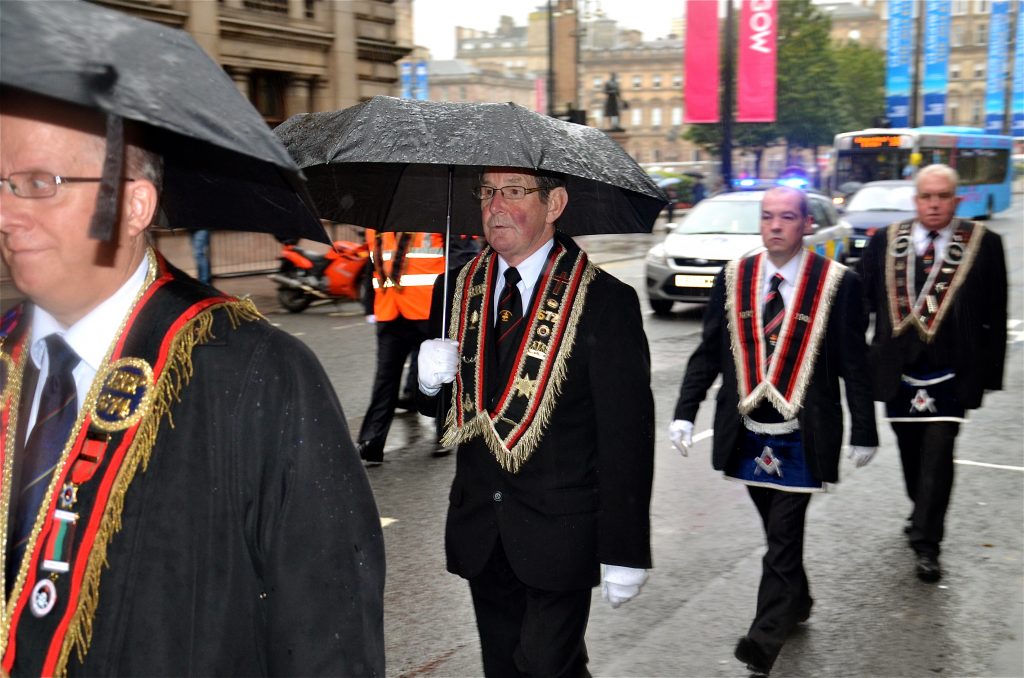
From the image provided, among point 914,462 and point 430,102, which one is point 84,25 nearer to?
point 430,102

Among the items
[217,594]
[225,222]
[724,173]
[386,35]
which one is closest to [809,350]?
[225,222]

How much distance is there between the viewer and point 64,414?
1703mm

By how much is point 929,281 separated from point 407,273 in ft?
11.2

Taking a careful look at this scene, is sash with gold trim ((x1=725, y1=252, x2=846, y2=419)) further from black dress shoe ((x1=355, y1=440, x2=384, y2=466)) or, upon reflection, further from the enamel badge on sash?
black dress shoe ((x1=355, y1=440, x2=384, y2=466))

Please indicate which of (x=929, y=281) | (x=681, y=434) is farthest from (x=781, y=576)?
(x=929, y=281)

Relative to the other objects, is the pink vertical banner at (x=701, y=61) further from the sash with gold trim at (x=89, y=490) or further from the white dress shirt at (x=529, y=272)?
the sash with gold trim at (x=89, y=490)

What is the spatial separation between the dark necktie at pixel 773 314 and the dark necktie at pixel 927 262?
134cm

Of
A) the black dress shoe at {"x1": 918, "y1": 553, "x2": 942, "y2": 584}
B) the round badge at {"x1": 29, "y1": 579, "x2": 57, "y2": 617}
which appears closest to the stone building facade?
the black dress shoe at {"x1": 918, "y1": 553, "x2": 942, "y2": 584}

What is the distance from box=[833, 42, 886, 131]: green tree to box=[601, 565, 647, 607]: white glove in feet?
255

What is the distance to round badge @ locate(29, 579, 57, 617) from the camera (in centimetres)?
161

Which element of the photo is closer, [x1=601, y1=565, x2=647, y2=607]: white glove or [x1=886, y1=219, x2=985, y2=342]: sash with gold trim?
[x1=601, y1=565, x2=647, y2=607]: white glove

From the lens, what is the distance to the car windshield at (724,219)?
1511 centimetres

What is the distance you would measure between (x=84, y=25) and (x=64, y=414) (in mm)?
589

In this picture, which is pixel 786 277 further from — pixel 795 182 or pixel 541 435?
pixel 795 182
